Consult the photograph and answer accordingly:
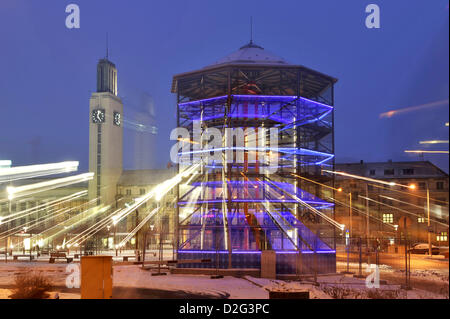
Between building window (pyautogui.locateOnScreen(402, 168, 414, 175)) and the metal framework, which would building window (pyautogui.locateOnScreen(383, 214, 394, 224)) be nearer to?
building window (pyautogui.locateOnScreen(402, 168, 414, 175))

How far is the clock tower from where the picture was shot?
86.1m

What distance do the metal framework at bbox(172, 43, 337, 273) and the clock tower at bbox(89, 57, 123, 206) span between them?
4987 cm

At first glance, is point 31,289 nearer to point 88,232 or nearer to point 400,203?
point 88,232

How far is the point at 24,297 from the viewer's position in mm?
19594

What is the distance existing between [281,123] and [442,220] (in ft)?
147

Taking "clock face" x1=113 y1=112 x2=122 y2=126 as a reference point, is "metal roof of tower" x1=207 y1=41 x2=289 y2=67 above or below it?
below

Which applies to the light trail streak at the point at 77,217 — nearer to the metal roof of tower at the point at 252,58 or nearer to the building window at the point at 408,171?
the metal roof of tower at the point at 252,58

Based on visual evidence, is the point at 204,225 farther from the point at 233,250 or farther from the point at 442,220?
the point at 442,220

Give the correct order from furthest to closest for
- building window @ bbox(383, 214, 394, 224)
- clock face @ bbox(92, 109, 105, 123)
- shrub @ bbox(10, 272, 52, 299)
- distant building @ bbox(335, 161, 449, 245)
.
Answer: clock face @ bbox(92, 109, 105, 123)
building window @ bbox(383, 214, 394, 224)
distant building @ bbox(335, 161, 449, 245)
shrub @ bbox(10, 272, 52, 299)

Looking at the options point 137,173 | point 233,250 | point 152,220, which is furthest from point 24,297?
point 137,173

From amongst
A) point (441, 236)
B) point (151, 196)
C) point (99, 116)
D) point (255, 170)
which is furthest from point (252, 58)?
point (151, 196)

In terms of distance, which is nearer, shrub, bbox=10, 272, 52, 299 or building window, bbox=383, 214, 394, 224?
shrub, bbox=10, 272, 52, 299

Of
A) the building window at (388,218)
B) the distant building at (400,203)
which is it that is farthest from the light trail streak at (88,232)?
the building window at (388,218)

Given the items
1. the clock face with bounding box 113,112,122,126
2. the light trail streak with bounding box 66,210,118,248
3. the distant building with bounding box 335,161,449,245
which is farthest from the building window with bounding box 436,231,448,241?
the clock face with bounding box 113,112,122,126
